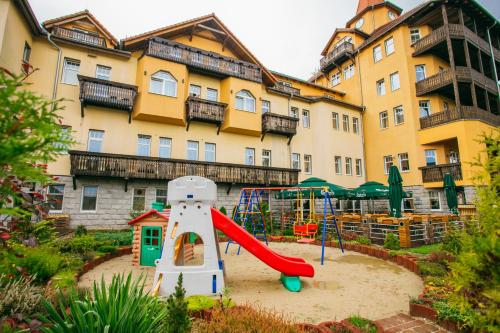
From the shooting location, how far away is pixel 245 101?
2127 centimetres

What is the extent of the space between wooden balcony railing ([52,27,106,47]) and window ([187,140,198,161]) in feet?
28.6

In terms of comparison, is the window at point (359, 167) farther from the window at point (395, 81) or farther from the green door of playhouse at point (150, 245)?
the green door of playhouse at point (150, 245)

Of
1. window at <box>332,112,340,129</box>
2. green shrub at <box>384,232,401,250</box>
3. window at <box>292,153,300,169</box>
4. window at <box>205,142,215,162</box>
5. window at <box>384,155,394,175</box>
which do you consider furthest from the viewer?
window at <box>332,112,340,129</box>

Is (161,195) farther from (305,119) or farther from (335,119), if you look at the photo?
(335,119)

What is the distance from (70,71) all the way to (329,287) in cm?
1860

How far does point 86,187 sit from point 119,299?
14637mm

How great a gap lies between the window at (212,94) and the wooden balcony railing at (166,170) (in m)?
5.63

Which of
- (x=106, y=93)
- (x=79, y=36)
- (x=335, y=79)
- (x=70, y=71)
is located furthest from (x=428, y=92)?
(x=70, y=71)

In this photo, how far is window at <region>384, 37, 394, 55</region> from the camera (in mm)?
24797

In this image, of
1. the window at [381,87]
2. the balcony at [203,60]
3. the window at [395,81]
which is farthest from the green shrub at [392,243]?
the window at [381,87]

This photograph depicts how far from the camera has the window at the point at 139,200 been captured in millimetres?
16656

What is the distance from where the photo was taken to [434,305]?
4742 millimetres

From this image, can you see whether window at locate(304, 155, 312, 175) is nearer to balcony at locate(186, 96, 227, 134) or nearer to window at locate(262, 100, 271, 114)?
window at locate(262, 100, 271, 114)

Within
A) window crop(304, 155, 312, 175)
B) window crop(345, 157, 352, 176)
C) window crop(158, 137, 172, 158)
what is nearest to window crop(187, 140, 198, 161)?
window crop(158, 137, 172, 158)
